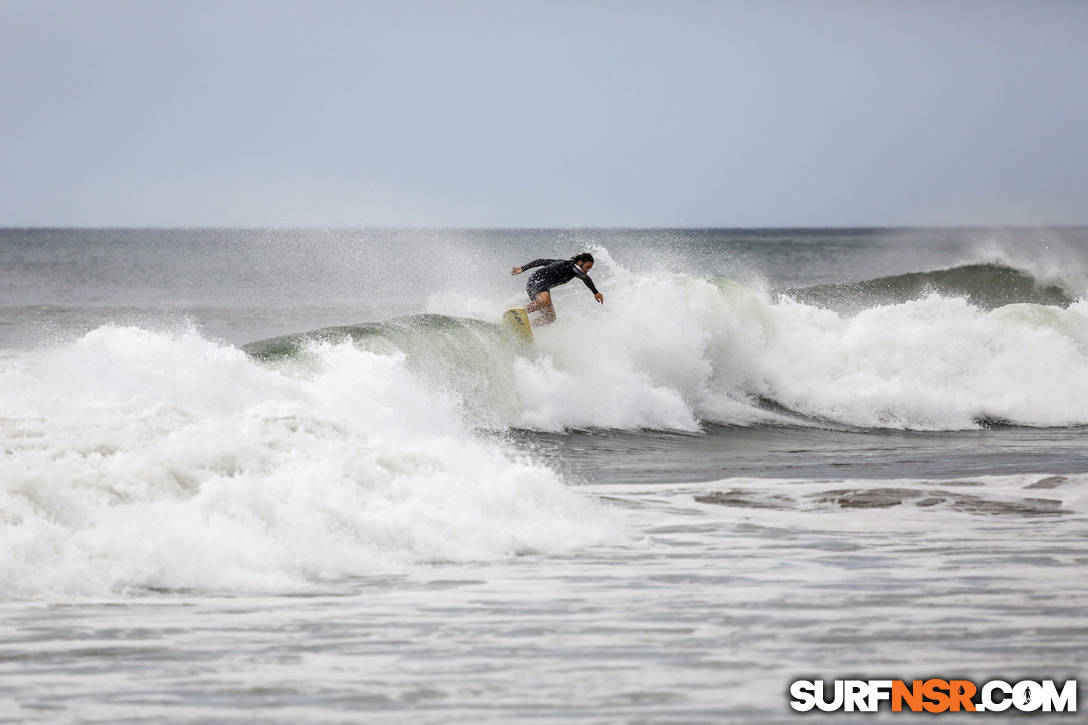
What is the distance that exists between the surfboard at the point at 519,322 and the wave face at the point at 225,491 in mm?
7460

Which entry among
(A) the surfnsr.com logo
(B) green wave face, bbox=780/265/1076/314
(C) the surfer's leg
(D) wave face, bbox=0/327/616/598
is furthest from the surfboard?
(B) green wave face, bbox=780/265/1076/314

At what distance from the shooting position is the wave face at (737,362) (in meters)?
17.9

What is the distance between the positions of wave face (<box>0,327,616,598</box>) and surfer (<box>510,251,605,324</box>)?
663 cm

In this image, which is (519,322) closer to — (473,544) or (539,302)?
(539,302)

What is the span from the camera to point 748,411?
19.3 m

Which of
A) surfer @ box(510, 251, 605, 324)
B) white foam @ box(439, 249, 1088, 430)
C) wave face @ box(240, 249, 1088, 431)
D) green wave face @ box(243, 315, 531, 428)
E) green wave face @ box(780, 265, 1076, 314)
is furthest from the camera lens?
green wave face @ box(780, 265, 1076, 314)

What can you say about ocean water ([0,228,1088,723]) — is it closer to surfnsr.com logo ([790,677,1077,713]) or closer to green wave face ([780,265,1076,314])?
surfnsr.com logo ([790,677,1077,713])

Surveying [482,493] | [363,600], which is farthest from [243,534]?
[482,493]

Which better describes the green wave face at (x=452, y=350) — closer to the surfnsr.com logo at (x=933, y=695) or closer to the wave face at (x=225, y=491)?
the wave face at (x=225, y=491)

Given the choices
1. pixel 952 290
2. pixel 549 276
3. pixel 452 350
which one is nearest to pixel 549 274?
pixel 549 276

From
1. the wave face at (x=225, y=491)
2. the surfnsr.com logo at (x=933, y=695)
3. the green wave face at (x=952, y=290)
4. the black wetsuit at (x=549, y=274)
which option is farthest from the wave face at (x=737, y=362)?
the surfnsr.com logo at (x=933, y=695)

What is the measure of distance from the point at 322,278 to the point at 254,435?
49.4 metres

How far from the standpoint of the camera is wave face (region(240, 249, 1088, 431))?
1788cm

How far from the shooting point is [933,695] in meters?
5.90
